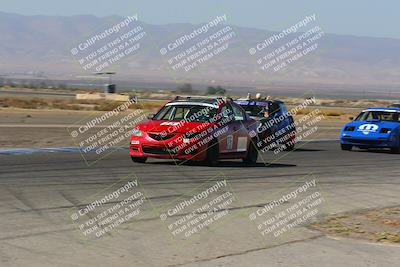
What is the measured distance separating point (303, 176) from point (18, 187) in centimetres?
582

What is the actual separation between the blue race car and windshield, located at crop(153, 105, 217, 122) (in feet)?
25.7

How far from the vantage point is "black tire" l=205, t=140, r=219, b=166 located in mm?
16516

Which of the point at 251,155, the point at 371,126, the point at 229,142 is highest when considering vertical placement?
the point at 229,142

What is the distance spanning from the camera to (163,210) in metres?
10.4

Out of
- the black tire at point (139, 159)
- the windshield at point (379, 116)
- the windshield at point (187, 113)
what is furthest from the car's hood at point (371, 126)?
the black tire at point (139, 159)

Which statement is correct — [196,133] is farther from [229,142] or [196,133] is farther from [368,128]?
[368,128]

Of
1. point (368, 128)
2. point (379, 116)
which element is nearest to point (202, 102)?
point (368, 128)

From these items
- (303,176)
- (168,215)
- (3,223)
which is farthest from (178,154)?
(3,223)

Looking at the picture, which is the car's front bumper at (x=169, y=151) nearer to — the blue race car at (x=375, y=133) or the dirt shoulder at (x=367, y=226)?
the dirt shoulder at (x=367, y=226)

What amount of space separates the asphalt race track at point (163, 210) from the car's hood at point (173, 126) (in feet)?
2.36

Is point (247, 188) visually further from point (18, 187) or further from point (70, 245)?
point (70, 245)

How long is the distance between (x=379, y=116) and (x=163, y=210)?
15594 millimetres

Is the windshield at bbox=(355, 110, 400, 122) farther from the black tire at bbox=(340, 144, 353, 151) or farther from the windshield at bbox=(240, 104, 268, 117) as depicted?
the windshield at bbox=(240, 104, 268, 117)

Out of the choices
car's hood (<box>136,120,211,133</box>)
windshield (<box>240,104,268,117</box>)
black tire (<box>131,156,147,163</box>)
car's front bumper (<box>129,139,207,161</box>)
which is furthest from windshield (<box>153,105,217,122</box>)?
windshield (<box>240,104,268,117</box>)
